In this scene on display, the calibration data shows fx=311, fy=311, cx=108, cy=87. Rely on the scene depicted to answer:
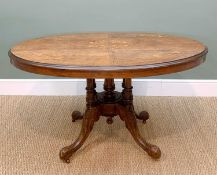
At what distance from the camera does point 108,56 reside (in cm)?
127

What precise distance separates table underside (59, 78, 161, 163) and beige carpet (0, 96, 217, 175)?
→ 6 cm

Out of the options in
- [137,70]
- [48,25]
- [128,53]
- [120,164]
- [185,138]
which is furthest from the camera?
[48,25]

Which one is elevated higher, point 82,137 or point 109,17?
point 109,17

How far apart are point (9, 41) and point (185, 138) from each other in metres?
1.40

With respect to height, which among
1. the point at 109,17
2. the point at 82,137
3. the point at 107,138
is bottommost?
the point at 107,138

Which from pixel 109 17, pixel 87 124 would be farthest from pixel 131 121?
pixel 109 17

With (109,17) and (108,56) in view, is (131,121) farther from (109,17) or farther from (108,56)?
(109,17)

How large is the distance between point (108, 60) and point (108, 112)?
523 mm

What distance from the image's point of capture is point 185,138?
5.83 ft

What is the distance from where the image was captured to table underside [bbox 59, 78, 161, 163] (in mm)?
1558

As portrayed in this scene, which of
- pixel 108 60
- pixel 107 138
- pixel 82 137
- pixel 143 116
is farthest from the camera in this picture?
pixel 143 116

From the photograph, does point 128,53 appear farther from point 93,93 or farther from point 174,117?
point 174,117

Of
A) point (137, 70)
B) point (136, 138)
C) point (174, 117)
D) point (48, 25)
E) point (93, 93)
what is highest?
point (137, 70)

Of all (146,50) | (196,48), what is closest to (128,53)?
(146,50)
